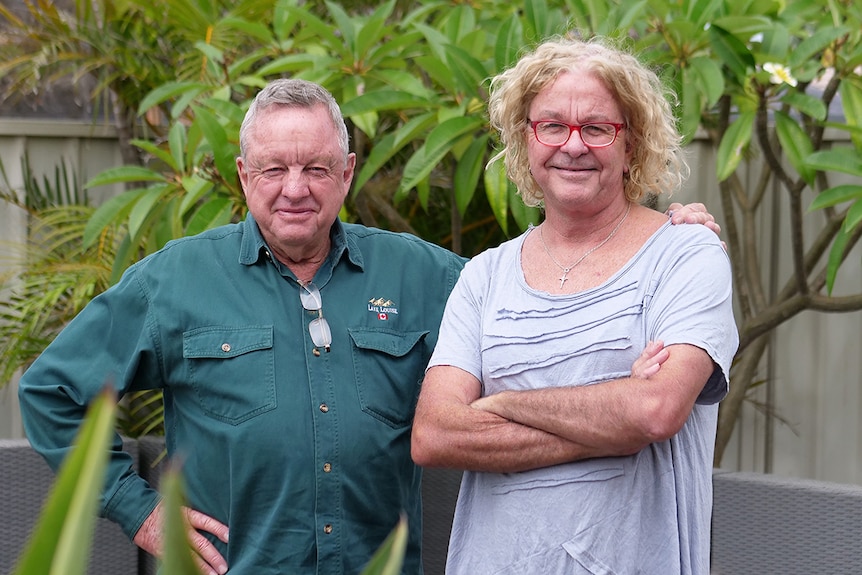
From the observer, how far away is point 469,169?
9.52 feet

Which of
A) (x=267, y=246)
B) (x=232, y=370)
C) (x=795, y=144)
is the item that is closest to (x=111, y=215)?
(x=267, y=246)

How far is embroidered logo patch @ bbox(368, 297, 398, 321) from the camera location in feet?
7.90

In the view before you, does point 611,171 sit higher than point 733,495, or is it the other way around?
point 611,171

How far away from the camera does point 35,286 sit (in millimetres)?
3658

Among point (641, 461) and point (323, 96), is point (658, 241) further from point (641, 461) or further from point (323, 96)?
point (323, 96)

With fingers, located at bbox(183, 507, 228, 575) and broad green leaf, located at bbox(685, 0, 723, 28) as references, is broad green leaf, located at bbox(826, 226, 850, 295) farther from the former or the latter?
fingers, located at bbox(183, 507, 228, 575)

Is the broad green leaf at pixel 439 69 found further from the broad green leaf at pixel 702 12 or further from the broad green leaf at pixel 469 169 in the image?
the broad green leaf at pixel 702 12

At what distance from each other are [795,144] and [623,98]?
0.93m

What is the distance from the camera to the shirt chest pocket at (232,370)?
2.27 m

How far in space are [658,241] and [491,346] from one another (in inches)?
14.3

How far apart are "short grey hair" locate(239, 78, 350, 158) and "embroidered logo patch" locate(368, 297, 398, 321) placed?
0.32m

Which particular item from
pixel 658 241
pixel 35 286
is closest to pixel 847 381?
pixel 658 241

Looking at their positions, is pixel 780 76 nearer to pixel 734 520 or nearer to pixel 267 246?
pixel 734 520

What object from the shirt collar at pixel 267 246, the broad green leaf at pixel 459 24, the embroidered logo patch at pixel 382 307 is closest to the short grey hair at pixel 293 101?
the shirt collar at pixel 267 246
